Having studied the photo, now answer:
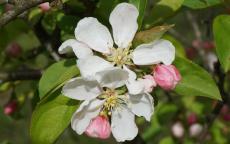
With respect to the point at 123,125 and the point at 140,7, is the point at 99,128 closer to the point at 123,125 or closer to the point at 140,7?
the point at 123,125

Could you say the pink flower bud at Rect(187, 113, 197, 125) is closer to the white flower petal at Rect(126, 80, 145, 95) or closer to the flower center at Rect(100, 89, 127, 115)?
the flower center at Rect(100, 89, 127, 115)

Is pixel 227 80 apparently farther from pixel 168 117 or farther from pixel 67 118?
pixel 67 118

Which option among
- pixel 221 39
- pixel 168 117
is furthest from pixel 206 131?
pixel 221 39

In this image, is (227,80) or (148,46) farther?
(227,80)

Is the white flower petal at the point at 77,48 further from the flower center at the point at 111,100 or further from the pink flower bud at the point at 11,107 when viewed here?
the pink flower bud at the point at 11,107

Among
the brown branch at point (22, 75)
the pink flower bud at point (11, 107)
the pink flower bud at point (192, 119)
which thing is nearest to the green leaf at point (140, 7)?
the brown branch at point (22, 75)

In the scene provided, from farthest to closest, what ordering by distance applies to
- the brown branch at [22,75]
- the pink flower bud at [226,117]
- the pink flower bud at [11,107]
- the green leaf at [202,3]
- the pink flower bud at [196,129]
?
the pink flower bud at [226,117], the pink flower bud at [196,129], the pink flower bud at [11,107], the brown branch at [22,75], the green leaf at [202,3]
